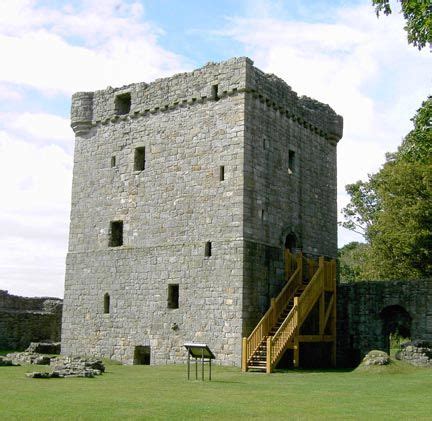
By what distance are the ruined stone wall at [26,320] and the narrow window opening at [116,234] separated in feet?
28.2

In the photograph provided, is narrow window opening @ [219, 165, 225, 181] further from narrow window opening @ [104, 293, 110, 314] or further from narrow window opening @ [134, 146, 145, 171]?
narrow window opening @ [104, 293, 110, 314]

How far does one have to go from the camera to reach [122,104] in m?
26.2

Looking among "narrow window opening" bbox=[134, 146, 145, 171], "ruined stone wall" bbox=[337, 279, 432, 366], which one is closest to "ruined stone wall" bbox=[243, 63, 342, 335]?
"ruined stone wall" bbox=[337, 279, 432, 366]

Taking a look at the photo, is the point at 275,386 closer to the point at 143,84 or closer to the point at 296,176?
the point at 296,176

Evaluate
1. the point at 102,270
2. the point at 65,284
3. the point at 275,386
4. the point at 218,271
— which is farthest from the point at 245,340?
the point at 65,284

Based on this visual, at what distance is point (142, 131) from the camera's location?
24.8 m

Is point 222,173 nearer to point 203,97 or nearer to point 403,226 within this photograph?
point 203,97

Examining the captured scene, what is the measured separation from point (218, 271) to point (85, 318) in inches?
244

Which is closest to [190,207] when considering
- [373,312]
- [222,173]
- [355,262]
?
[222,173]

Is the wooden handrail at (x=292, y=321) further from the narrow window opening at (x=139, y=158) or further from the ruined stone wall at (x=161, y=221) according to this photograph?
the narrow window opening at (x=139, y=158)

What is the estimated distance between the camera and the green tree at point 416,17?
56.5 feet

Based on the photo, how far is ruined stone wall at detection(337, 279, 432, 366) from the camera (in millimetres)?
23000

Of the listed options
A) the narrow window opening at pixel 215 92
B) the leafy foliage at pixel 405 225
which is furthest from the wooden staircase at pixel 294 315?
the leafy foliage at pixel 405 225

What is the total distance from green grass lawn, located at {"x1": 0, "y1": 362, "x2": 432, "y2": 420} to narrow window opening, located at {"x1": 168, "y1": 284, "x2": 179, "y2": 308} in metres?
3.76
